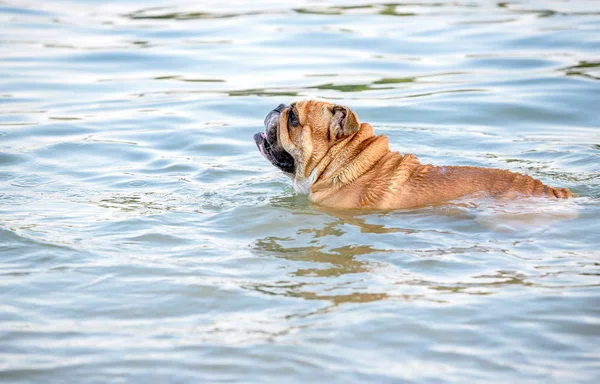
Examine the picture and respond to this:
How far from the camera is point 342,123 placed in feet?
27.0

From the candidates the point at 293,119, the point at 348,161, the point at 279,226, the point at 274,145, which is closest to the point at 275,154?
the point at 274,145

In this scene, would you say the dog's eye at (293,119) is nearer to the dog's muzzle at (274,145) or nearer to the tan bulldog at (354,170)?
the tan bulldog at (354,170)

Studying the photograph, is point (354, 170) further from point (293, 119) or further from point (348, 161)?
point (293, 119)

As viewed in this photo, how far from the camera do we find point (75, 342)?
531 centimetres

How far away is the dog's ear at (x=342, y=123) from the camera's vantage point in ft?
26.7

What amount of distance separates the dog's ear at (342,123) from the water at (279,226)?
0.72 meters

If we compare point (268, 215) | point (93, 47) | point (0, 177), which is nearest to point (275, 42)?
Result: point (93, 47)

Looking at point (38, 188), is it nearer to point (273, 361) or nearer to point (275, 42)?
point (273, 361)

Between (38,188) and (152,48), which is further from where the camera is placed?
(152,48)

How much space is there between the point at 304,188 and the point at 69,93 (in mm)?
6515

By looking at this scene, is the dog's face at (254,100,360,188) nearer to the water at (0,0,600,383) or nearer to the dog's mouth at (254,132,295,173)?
the dog's mouth at (254,132,295,173)

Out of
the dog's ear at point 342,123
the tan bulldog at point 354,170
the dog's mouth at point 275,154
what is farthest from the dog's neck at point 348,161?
the dog's mouth at point 275,154

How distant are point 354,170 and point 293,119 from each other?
0.72 m

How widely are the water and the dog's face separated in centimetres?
43
